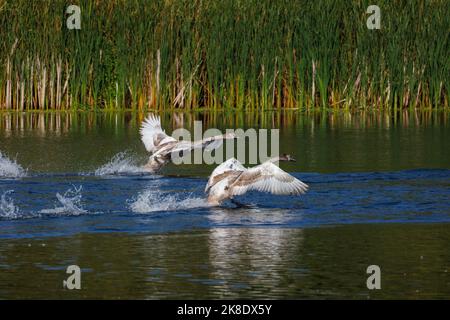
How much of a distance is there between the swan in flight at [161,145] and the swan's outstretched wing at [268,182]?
270cm

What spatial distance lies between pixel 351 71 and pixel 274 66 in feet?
6.38

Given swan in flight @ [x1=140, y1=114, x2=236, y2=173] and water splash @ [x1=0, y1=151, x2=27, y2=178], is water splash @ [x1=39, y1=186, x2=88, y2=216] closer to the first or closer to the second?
swan in flight @ [x1=140, y1=114, x2=236, y2=173]

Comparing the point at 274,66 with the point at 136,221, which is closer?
the point at 136,221

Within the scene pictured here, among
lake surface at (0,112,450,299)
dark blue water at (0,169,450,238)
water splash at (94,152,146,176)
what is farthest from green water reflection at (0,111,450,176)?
dark blue water at (0,169,450,238)

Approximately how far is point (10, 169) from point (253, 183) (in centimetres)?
530

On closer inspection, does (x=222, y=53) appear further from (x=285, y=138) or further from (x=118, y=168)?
(x=118, y=168)

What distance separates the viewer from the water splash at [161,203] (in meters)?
14.3

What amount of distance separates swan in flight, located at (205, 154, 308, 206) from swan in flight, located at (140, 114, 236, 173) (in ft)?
8.02

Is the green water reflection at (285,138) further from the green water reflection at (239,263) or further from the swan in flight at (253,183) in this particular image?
the green water reflection at (239,263)

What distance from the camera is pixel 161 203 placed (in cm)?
1467

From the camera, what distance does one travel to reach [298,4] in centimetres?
2859
